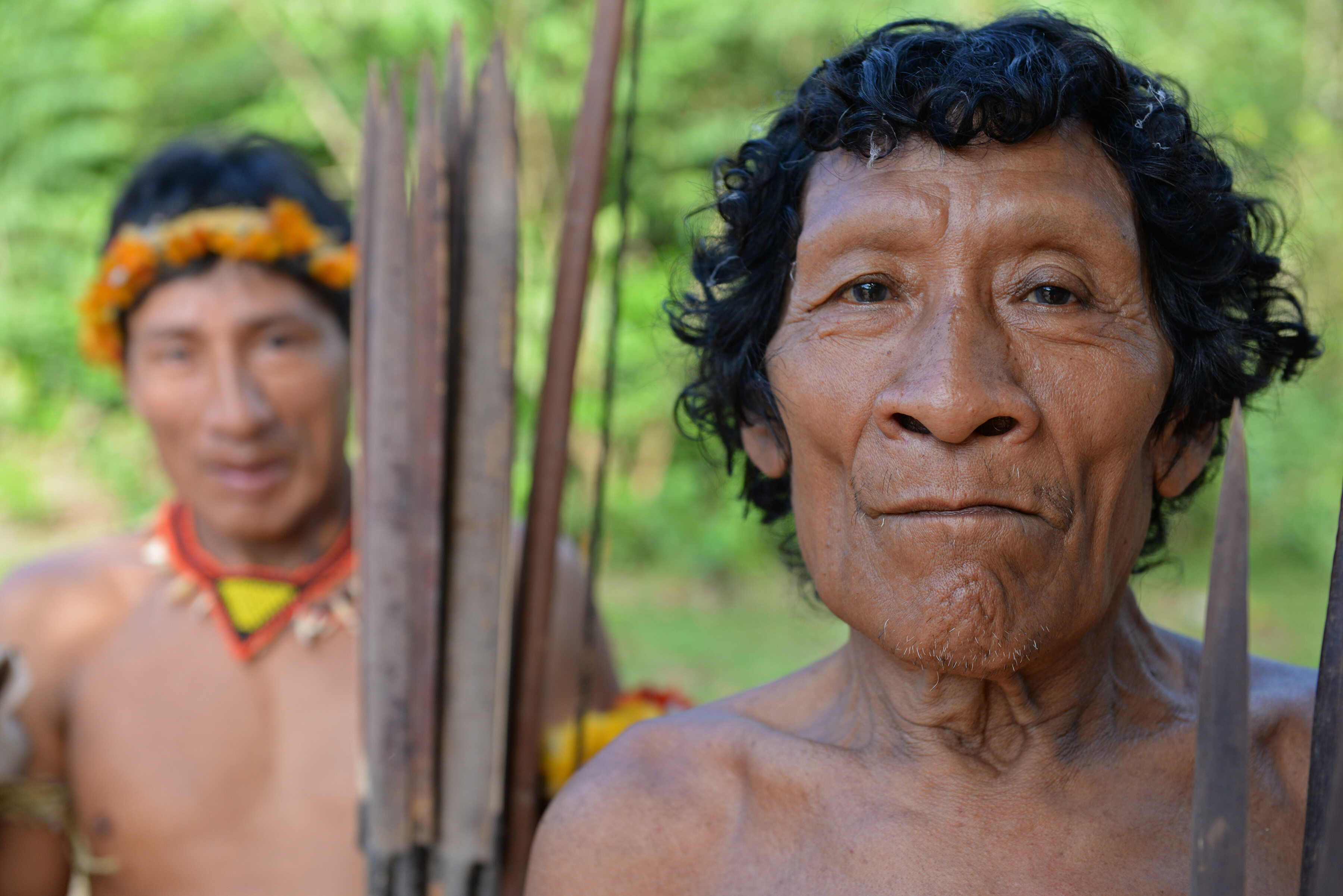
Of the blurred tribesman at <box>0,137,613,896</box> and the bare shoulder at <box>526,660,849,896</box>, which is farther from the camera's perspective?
the blurred tribesman at <box>0,137,613,896</box>

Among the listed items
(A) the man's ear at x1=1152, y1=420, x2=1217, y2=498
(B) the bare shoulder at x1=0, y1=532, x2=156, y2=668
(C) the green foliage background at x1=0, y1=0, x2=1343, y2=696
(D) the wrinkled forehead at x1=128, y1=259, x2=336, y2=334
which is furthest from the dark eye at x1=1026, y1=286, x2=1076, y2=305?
(C) the green foliage background at x1=0, y1=0, x2=1343, y2=696

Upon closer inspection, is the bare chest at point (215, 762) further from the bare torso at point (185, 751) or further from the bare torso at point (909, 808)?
the bare torso at point (909, 808)

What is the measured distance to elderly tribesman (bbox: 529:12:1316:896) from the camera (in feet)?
3.96

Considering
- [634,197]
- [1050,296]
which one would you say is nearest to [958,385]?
[1050,296]

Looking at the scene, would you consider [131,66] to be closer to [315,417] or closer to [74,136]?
[74,136]

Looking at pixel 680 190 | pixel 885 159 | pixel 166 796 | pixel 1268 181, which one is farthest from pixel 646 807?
pixel 680 190

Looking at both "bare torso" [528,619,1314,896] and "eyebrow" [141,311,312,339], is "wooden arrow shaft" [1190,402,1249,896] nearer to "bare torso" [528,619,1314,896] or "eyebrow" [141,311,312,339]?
"bare torso" [528,619,1314,896]

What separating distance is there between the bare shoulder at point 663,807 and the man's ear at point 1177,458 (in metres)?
0.55

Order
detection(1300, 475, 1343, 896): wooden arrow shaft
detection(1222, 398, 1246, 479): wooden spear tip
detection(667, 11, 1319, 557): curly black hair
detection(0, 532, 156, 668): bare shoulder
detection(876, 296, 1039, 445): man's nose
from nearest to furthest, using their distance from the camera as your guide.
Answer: detection(1222, 398, 1246, 479): wooden spear tip < detection(1300, 475, 1343, 896): wooden arrow shaft < detection(876, 296, 1039, 445): man's nose < detection(667, 11, 1319, 557): curly black hair < detection(0, 532, 156, 668): bare shoulder

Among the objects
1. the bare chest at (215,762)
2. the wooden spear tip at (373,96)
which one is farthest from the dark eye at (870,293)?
the bare chest at (215,762)

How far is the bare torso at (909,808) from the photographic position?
1.30 meters

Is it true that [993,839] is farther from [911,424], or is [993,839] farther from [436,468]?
[436,468]

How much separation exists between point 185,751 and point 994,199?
220cm

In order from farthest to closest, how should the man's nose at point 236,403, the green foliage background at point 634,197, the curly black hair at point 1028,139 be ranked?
1. the green foliage background at point 634,197
2. the man's nose at point 236,403
3. the curly black hair at point 1028,139
